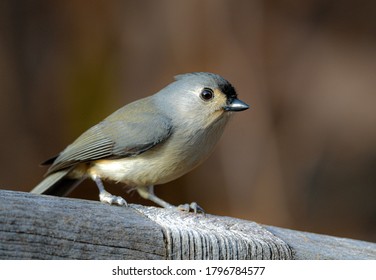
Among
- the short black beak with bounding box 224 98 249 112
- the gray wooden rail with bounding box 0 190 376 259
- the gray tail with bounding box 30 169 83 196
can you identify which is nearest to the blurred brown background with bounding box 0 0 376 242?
the gray tail with bounding box 30 169 83 196

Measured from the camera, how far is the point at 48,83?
543cm

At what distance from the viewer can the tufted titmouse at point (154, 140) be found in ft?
12.5

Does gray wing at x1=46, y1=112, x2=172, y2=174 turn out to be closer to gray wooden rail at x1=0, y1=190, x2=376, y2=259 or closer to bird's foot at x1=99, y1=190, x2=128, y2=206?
bird's foot at x1=99, y1=190, x2=128, y2=206

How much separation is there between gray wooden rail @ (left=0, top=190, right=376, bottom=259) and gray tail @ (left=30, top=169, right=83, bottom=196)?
1.25m

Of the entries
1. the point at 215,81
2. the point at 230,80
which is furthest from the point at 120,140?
the point at 230,80

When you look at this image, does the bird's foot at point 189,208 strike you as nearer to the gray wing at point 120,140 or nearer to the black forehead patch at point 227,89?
the gray wing at point 120,140

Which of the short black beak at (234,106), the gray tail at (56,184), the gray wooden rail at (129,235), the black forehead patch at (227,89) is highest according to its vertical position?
the black forehead patch at (227,89)

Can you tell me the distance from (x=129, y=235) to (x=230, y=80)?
3.12m

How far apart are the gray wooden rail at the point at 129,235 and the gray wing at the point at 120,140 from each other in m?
0.92

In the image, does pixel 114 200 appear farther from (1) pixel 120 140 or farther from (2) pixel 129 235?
(1) pixel 120 140

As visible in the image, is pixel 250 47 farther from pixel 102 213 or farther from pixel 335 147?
pixel 102 213

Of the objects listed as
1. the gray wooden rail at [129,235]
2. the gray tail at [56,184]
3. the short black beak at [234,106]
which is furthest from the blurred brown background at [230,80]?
the gray wooden rail at [129,235]

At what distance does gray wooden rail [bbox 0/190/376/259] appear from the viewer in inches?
87.4

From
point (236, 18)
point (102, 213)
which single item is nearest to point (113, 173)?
point (102, 213)
